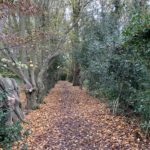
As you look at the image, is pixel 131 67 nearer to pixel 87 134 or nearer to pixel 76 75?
pixel 87 134

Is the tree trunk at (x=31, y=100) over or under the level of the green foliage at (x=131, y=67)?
under

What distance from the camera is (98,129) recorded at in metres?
9.16

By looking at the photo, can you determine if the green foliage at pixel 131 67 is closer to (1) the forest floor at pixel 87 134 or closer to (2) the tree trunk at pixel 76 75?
(1) the forest floor at pixel 87 134

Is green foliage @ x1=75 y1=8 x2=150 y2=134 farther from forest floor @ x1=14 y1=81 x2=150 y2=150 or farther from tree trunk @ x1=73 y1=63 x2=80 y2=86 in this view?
tree trunk @ x1=73 y1=63 x2=80 y2=86

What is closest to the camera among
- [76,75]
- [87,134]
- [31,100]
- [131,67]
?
[87,134]

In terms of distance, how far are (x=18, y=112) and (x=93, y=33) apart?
7057 millimetres

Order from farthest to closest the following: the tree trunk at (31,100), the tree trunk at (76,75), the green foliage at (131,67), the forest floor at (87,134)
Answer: the tree trunk at (76,75)
the tree trunk at (31,100)
the forest floor at (87,134)
the green foliage at (131,67)

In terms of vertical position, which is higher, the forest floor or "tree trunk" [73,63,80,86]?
"tree trunk" [73,63,80,86]

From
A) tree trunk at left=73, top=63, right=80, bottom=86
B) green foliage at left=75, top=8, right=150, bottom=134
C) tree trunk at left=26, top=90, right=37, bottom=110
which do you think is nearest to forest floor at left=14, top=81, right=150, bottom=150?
green foliage at left=75, top=8, right=150, bottom=134

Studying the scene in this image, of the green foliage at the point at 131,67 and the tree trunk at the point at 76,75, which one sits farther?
the tree trunk at the point at 76,75

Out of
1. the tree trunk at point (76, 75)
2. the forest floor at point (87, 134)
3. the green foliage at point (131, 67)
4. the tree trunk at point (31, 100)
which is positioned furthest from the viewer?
the tree trunk at point (76, 75)

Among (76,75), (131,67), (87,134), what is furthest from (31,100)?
(76,75)

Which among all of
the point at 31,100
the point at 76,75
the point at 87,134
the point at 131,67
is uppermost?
the point at 131,67

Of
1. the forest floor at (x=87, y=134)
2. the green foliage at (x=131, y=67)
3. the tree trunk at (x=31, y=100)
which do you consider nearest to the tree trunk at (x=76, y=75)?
the tree trunk at (x=31, y=100)
